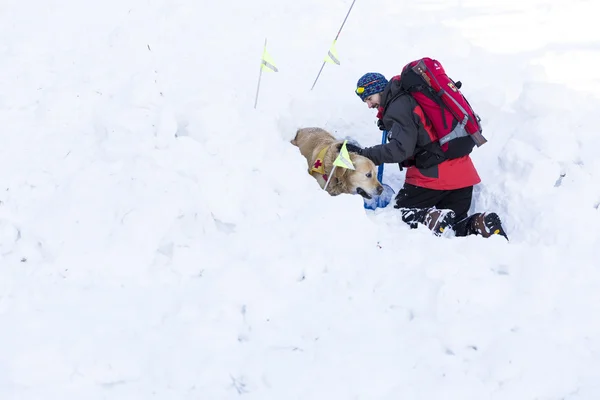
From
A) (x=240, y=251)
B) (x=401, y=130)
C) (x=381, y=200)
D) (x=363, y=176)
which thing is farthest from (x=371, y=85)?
(x=240, y=251)

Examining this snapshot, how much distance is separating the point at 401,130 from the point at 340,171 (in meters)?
1.14

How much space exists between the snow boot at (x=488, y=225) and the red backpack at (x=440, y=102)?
0.72 metres

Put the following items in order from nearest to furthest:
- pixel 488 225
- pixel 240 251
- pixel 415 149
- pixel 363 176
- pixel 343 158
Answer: pixel 240 251 < pixel 488 225 < pixel 343 158 < pixel 415 149 < pixel 363 176

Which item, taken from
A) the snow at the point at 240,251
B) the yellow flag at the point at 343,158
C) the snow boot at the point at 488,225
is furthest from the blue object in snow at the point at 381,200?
the snow boot at the point at 488,225

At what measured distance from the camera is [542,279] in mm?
3416

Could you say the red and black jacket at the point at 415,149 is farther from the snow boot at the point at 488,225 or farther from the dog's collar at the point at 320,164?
the dog's collar at the point at 320,164

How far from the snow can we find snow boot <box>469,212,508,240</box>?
27cm

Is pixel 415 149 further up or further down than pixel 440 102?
further down

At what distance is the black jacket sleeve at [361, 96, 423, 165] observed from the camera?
15.6 feet

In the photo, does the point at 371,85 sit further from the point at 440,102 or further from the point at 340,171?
the point at 340,171

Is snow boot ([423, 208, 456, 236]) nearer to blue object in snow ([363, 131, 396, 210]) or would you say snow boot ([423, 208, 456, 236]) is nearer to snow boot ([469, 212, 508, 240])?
snow boot ([469, 212, 508, 240])

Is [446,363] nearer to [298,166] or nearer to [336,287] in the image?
[336,287]

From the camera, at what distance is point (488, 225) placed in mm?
4531

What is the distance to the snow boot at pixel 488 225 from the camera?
4516 mm
